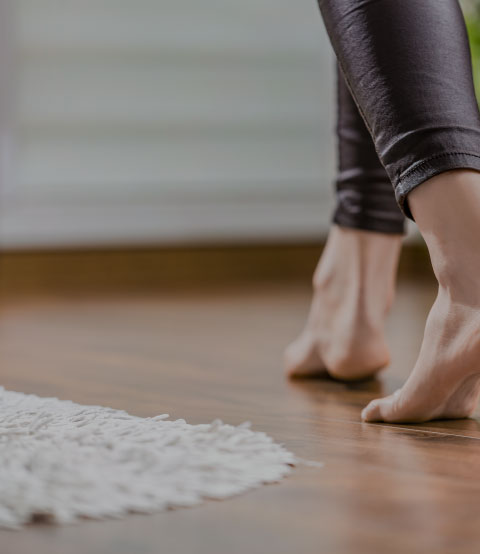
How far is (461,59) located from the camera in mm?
783

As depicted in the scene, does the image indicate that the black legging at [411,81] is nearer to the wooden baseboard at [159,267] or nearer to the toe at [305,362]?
the toe at [305,362]

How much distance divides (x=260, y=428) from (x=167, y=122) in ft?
6.43

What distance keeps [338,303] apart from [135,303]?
3.41 ft

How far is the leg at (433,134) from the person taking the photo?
29.6 inches

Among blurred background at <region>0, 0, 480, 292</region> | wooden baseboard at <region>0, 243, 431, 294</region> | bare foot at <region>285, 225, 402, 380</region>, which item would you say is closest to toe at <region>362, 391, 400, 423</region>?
bare foot at <region>285, 225, 402, 380</region>

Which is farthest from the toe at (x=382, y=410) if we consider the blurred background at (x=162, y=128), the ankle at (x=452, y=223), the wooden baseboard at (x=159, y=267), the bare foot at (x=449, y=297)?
the blurred background at (x=162, y=128)

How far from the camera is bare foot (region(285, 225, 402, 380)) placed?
3.60 ft

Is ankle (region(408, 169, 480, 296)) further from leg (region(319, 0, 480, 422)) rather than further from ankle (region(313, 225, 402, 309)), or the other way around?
ankle (region(313, 225, 402, 309))

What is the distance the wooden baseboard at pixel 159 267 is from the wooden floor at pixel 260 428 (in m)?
0.56

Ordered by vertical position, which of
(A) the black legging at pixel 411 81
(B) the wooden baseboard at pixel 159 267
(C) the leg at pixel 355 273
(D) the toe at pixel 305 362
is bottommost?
(B) the wooden baseboard at pixel 159 267

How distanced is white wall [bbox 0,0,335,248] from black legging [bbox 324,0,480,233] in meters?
1.85

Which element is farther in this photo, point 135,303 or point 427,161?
point 135,303

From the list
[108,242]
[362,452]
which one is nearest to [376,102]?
[362,452]

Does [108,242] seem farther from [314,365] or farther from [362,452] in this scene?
[362,452]
